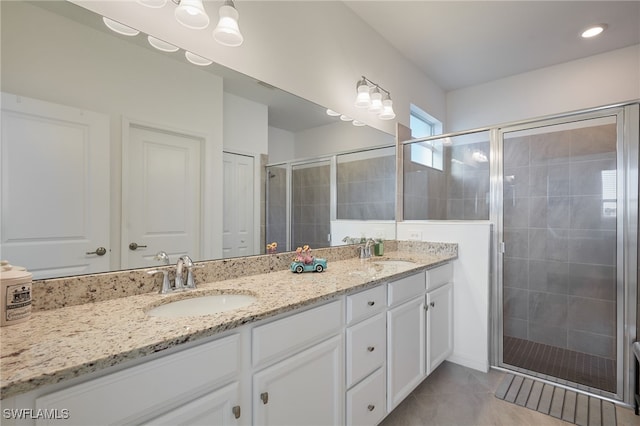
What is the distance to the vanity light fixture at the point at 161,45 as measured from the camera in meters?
1.26

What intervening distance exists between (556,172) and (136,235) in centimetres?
303

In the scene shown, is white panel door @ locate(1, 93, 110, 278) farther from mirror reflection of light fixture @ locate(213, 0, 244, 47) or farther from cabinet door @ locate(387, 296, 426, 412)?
cabinet door @ locate(387, 296, 426, 412)

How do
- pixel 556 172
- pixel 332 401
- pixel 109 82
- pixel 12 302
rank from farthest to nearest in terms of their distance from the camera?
1. pixel 556 172
2. pixel 332 401
3. pixel 109 82
4. pixel 12 302

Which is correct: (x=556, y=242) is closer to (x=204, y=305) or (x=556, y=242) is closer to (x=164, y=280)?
(x=204, y=305)

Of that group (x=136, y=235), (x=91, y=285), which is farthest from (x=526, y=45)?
(x=91, y=285)

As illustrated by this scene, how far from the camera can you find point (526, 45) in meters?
2.73

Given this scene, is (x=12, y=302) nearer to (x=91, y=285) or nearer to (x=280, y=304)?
(x=91, y=285)

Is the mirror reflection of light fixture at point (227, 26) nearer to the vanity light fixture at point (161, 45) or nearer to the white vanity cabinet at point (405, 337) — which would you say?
the vanity light fixture at point (161, 45)

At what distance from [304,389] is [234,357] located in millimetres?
379

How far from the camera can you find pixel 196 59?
1413mm

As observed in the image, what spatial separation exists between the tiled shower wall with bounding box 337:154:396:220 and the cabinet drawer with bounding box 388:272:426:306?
727 mm

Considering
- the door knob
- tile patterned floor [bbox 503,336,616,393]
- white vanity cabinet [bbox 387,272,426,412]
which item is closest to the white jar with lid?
the door knob

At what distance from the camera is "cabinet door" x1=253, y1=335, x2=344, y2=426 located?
1.01 meters

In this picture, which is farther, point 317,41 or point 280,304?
point 317,41
